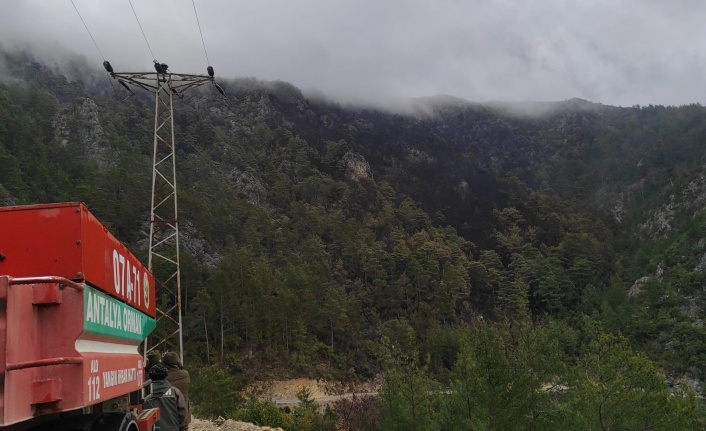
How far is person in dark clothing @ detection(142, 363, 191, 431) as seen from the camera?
5195 mm

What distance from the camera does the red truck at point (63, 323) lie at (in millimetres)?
2414

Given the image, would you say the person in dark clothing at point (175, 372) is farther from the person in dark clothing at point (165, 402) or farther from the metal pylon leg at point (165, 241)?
the metal pylon leg at point (165, 241)

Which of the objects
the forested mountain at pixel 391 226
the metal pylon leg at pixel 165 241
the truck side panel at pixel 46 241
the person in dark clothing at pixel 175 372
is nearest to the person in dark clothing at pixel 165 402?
the person in dark clothing at pixel 175 372

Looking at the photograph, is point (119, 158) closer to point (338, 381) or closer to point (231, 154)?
point (231, 154)

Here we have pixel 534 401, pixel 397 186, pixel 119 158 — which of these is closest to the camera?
pixel 534 401

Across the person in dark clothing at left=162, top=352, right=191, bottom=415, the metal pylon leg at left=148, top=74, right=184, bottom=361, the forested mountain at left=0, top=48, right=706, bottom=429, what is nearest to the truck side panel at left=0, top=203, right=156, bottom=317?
the person in dark clothing at left=162, top=352, right=191, bottom=415

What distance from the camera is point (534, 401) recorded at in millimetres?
19188

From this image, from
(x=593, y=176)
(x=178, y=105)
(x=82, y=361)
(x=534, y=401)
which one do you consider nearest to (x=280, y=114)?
(x=178, y=105)

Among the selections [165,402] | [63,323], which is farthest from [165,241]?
[63,323]

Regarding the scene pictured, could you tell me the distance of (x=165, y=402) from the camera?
523 cm

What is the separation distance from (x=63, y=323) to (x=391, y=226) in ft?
263

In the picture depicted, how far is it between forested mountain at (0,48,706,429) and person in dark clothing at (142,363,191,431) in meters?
15.1

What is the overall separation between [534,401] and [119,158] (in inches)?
2028

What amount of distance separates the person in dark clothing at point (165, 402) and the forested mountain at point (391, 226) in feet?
49.4
